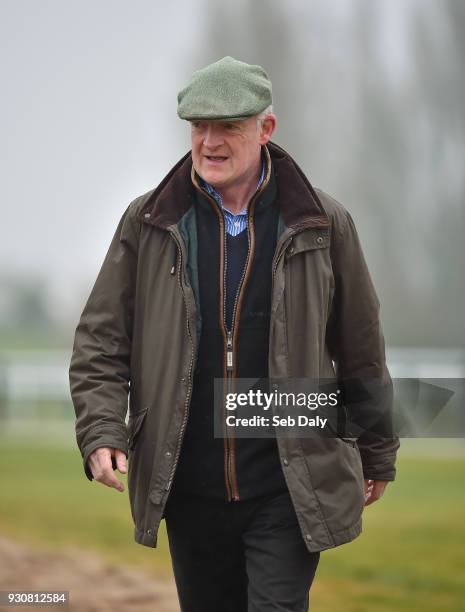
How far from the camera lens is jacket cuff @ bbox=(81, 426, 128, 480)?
3.49 m

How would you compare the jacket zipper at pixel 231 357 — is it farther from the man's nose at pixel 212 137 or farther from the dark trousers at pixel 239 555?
the man's nose at pixel 212 137

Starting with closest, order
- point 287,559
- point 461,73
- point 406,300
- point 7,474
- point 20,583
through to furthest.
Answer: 1. point 287,559
2. point 20,583
3. point 7,474
4. point 406,300
5. point 461,73

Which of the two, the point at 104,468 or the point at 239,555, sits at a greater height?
the point at 104,468

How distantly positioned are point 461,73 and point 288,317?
17.4m

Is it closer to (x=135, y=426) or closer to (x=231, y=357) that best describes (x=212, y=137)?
(x=231, y=357)

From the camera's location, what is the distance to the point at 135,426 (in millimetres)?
3602

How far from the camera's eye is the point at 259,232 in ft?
11.8

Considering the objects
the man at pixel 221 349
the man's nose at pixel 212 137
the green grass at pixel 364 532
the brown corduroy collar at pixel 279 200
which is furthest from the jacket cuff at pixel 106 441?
the green grass at pixel 364 532

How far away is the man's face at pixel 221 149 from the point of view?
3520 mm

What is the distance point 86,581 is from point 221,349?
3551 millimetres

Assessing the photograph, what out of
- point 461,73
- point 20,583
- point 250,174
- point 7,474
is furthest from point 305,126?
point 250,174

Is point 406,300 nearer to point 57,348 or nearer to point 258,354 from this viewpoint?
point 57,348

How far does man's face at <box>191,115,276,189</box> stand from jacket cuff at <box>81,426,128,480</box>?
72cm

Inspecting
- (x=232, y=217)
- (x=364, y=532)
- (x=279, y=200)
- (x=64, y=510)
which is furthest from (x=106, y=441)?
(x=64, y=510)
